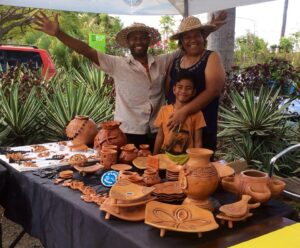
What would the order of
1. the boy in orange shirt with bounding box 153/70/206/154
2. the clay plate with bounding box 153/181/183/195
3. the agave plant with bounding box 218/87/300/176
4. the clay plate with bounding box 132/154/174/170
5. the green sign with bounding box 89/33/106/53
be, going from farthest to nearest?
the green sign with bounding box 89/33/106/53, the agave plant with bounding box 218/87/300/176, the boy in orange shirt with bounding box 153/70/206/154, the clay plate with bounding box 132/154/174/170, the clay plate with bounding box 153/181/183/195

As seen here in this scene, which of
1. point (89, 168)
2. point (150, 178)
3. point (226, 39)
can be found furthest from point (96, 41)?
point (150, 178)

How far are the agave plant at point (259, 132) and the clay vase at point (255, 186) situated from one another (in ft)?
8.88

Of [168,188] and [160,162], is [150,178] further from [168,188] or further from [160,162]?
[160,162]

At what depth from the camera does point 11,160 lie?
245 cm

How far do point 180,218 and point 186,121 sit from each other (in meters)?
0.88

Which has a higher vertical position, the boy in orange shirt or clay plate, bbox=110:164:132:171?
the boy in orange shirt

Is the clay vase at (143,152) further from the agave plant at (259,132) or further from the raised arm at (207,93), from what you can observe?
the agave plant at (259,132)

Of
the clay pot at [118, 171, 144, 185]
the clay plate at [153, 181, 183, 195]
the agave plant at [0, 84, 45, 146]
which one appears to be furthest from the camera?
the agave plant at [0, 84, 45, 146]

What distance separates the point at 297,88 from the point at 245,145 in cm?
119

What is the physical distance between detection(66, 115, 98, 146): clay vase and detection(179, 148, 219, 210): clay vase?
4.27ft

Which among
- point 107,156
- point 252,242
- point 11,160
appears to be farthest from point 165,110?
point 252,242

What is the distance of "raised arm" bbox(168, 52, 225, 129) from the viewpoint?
2248 millimetres

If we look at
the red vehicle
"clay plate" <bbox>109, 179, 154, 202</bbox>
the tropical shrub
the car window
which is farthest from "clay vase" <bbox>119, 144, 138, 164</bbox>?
the car window

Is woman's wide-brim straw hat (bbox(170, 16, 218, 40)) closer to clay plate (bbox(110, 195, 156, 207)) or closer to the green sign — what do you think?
clay plate (bbox(110, 195, 156, 207))
